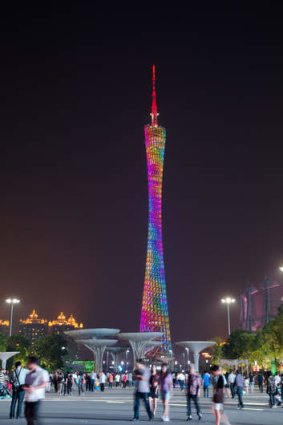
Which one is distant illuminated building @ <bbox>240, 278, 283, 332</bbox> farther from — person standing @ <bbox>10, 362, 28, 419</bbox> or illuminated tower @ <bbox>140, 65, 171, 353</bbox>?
person standing @ <bbox>10, 362, 28, 419</bbox>

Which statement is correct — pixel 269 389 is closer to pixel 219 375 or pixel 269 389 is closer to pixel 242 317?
pixel 219 375

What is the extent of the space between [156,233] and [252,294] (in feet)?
208

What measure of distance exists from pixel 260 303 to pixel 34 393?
123815 millimetres

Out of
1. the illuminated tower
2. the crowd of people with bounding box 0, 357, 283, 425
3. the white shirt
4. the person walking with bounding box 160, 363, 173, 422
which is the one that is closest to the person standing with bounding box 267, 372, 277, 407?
the crowd of people with bounding box 0, 357, 283, 425

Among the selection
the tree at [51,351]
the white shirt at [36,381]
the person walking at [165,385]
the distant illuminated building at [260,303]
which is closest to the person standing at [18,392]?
the person walking at [165,385]

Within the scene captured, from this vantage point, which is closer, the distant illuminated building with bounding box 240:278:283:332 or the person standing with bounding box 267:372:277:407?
the person standing with bounding box 267:372:277:407

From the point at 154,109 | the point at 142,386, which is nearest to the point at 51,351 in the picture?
the point at 154,109

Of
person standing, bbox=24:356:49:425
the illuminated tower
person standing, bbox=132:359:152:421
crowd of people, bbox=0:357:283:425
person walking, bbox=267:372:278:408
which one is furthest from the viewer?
the illuminated tower

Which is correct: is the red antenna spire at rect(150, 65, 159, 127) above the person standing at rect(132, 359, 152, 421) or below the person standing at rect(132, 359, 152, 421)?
above

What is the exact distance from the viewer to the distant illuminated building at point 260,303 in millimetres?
122812

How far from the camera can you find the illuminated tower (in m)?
77.9

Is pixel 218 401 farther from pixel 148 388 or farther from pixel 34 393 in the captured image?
pixel 34 393

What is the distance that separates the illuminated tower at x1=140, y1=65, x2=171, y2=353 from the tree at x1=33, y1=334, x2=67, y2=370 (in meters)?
17.6

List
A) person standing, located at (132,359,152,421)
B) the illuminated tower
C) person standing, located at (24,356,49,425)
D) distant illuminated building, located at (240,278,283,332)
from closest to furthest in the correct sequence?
person standing, located at (24,356,49,425)
person standing, located at (132,359,152,421)
the illuminated tower
distant illuminated building, located at (240,278,283,332)
